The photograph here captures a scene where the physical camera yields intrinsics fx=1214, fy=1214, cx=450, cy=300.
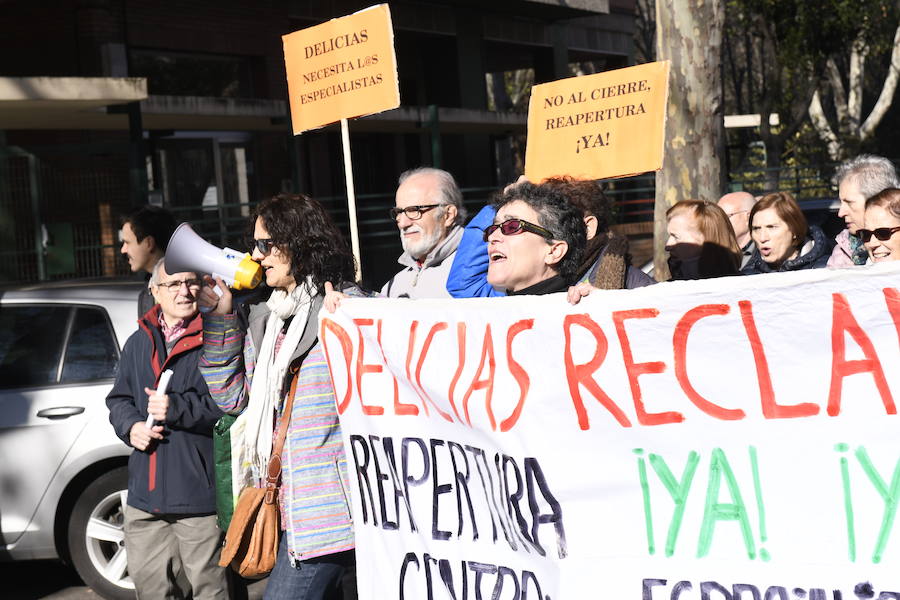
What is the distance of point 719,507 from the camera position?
126 inches

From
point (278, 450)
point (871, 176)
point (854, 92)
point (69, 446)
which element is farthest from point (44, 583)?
point (854, 92)

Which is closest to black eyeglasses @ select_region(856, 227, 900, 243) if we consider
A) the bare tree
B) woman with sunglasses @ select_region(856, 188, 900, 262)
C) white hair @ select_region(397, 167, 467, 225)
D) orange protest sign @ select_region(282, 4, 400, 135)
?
woman with sunglasses @ select_region(856, 188, 900, 262)

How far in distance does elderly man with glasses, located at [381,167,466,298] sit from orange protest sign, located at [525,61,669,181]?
100 cm

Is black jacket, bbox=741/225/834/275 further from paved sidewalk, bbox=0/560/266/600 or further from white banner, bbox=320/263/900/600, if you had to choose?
paved sidewalk, bbox=0/560/266/600

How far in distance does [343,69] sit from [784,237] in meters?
2.36

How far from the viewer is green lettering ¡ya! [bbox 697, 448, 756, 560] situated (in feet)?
10.3

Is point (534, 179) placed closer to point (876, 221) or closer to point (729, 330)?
point (876, 221)

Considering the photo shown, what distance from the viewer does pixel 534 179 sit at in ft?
19.6

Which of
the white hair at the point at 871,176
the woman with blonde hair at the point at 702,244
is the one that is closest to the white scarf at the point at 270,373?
the woman with blonde hair at the point at 702,244

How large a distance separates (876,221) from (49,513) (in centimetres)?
427

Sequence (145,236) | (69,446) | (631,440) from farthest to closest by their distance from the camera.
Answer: (69,446)
(145,236)
(631,440)

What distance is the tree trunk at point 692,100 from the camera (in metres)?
7.45

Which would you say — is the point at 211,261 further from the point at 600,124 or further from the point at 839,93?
the point at 839,93

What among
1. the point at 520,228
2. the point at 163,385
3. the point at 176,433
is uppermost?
the point at 520,228
